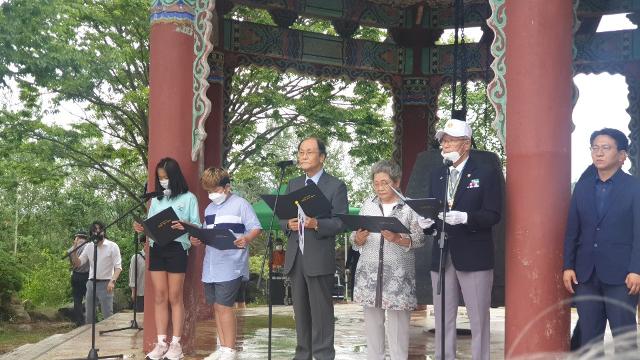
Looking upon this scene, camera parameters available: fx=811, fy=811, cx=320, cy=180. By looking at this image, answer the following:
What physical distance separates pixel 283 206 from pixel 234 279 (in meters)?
1.28

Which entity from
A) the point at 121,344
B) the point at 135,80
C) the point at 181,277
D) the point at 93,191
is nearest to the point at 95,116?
the point at 135,80

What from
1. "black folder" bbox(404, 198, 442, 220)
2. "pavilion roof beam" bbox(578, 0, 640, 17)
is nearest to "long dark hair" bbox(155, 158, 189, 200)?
"black folder" bbox(404, 198, 442, 220)

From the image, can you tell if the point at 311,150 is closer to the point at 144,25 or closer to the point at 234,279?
the point at 234,279

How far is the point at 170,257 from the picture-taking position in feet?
24.1

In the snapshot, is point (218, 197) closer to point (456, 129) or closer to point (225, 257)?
point (225, 257)

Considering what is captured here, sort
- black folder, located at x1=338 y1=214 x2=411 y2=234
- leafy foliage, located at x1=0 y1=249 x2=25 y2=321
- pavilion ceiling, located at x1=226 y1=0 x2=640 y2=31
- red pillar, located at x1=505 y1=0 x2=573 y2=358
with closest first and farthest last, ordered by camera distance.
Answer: black folder, located at x1=338 y1=214 x2=411 y2=234, red pillar, located at x1=505 y1=0 x2=573 y2=358, pavilion ceiling, located at x1=226 y1=0 x2=640 y2=31, leafy foliage, located at x1=0 y1=249 x2=25 y2=321

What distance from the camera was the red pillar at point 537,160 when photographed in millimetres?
6145

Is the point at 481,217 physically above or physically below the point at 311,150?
below

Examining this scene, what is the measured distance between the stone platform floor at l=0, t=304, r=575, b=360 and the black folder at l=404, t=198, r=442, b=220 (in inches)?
105

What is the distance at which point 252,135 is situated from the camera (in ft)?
65.3

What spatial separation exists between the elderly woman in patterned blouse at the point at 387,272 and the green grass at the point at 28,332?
11.2 m

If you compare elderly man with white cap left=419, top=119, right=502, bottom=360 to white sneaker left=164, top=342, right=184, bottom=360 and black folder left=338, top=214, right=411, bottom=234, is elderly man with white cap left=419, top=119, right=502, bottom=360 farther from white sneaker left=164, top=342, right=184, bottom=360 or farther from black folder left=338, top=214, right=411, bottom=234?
white sneaker left=164, top=342, right=184, bottom=360

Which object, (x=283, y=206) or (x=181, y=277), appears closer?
(x=283, y=206)

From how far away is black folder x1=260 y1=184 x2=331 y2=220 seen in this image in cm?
580
